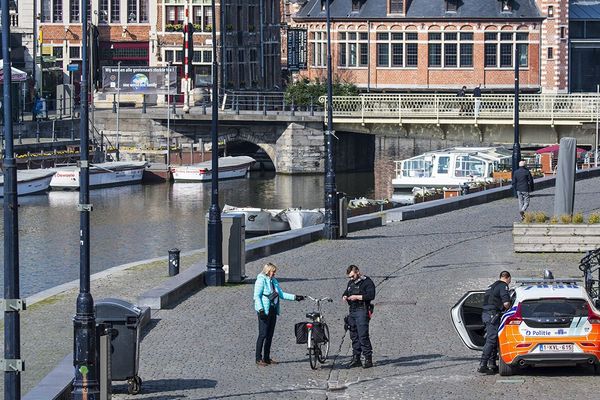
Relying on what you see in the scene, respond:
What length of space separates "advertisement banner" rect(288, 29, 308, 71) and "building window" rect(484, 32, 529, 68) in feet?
43.2

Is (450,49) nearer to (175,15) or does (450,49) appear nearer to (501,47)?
(501,47)

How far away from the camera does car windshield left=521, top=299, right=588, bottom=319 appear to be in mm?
21062

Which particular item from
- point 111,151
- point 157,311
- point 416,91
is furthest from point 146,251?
point 416,91

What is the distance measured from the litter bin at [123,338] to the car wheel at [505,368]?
5.17 metres

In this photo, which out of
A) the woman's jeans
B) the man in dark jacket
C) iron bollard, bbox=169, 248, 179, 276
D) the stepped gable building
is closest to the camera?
the woman's jeans

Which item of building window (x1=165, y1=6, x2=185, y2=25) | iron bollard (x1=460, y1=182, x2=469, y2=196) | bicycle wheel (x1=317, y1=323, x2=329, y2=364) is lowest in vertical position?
bicycle wheel (x1=317, y1=323, x2=329, y2=364)

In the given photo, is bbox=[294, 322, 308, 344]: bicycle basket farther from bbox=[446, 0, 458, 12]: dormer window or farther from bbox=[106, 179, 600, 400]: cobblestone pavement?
bbox=[446, 0, 458, 12]: dormer window

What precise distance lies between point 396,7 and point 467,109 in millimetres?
28994

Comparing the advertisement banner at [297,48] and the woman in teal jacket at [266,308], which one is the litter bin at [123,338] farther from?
the advertisement banner at [297,48]

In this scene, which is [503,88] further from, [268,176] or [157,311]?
[157,311]

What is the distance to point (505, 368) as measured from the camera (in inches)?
844

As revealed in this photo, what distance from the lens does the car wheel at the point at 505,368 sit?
2138 centimetres

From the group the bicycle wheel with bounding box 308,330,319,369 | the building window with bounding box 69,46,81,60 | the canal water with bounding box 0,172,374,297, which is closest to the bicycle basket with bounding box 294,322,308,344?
the bicycle wheel with bounding box 308,330,319,369

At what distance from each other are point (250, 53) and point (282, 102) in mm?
10097
